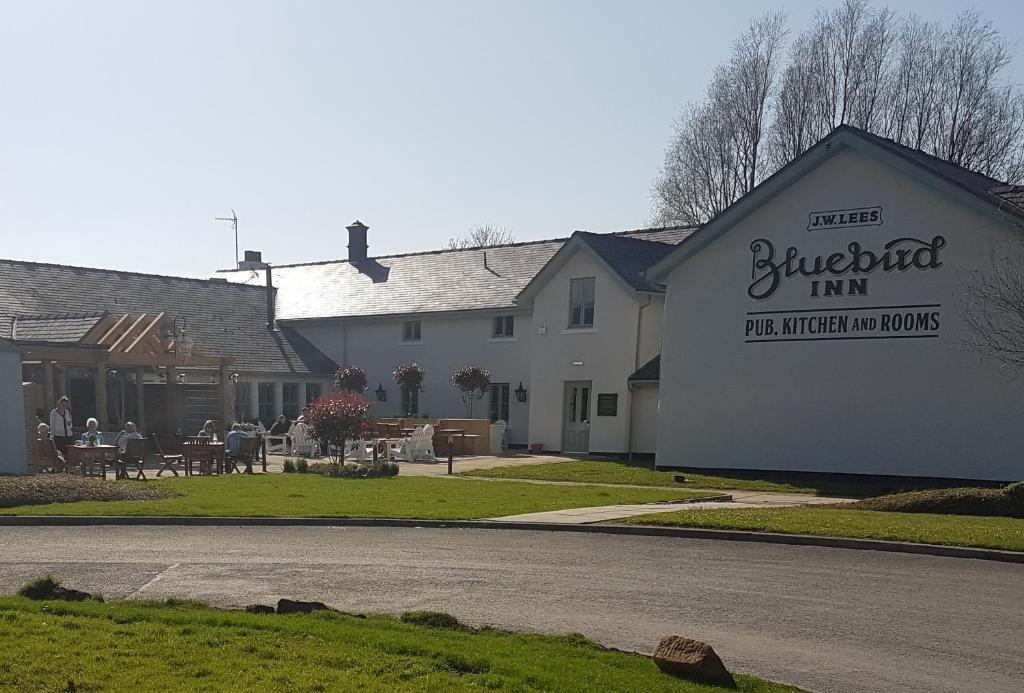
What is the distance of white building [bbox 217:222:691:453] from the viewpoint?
31.4 metres

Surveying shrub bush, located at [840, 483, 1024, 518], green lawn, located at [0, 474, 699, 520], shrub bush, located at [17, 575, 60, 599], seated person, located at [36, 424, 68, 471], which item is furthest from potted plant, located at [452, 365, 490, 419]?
shrub bush, located at [17, 575, 60, 599]

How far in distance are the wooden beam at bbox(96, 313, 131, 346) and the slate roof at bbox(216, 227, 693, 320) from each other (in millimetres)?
11794

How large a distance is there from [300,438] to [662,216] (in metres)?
26.9

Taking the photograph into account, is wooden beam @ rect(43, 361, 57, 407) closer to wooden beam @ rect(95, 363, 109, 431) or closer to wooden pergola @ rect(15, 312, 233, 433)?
wooden pergola @ rect(15, 312, 233, 433)

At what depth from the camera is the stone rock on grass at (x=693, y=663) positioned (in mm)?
6879

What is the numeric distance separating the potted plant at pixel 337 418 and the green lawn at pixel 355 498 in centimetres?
222

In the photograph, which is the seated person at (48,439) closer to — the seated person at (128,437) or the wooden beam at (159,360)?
the seated person at (128,437)

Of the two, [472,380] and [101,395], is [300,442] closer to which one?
[472,380]

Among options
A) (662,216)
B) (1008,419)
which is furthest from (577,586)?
(662,216)

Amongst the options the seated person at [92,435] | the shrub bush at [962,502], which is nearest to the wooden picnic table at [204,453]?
the seated person at [92,435]

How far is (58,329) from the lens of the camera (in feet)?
95.0

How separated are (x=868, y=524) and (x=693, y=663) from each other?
30.2 ft

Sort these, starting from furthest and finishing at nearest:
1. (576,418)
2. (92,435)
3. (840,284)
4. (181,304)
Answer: (181,304)
(576,418)
(840,284)
(92,435)

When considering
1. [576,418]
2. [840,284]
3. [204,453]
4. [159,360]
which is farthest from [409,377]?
[840,284]
